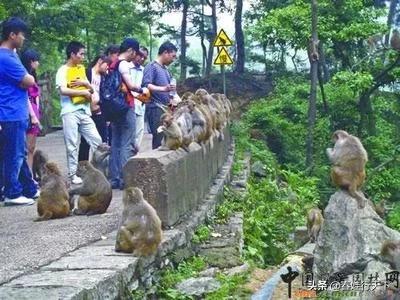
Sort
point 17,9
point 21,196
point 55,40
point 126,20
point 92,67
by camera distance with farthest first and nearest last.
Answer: point 126,20 < point 55,40 < point 17,9 < point 92,67 < point 21,196

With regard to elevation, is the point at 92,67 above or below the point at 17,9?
below

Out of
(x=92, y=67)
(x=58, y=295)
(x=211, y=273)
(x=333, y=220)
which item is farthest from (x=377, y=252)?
(x=92, y=67)

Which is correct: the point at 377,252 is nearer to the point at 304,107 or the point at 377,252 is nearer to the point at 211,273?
the point at 211,273

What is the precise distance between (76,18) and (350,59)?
8.21 meters

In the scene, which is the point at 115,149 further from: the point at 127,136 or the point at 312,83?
the point at 312,83

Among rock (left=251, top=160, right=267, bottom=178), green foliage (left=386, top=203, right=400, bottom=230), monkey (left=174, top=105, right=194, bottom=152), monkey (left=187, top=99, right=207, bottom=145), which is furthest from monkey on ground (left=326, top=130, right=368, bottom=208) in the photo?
rock (left=251, top=160, right=267, bottom=178)

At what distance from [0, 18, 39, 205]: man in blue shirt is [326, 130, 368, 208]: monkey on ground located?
135 inches

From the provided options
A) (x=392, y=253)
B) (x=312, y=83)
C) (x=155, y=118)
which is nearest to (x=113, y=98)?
(x=155, y=118)

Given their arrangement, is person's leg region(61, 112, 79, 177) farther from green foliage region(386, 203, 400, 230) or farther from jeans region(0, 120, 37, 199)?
green foliage region(386, 203, 400, 230)

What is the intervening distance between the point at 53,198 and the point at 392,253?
3.58 metres

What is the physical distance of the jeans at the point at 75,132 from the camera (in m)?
10.4

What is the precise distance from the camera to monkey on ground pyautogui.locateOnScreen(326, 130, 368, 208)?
7.91 m

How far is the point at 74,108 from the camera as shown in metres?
10.4

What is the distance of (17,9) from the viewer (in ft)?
63.3
